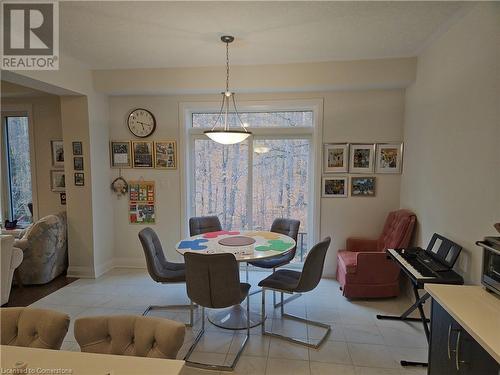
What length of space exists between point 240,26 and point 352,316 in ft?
10.1

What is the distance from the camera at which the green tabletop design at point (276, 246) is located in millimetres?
2752

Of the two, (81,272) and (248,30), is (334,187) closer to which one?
(248,30)

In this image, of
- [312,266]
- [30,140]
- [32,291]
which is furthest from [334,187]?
[30,140]

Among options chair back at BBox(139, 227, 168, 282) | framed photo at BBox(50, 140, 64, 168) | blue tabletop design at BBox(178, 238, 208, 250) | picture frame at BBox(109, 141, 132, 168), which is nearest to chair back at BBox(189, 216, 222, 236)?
blue tabletop design at BBox(178, 238, 208, 250)

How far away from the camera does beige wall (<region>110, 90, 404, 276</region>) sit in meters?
3.80

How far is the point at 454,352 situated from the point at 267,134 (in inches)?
124

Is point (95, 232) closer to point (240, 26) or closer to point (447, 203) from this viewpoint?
point (240, 26)

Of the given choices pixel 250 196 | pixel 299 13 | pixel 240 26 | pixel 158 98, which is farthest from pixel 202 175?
pixel 299 13

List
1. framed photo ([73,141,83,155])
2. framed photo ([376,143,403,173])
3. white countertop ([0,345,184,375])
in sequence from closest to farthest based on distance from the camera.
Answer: white countertop ([0,345,184,375]), framed photo ([376,143,403,173]), framed photo ([73,141,83,155])

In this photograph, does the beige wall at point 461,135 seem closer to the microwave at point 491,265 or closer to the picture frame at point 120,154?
the microwave at point 491,265

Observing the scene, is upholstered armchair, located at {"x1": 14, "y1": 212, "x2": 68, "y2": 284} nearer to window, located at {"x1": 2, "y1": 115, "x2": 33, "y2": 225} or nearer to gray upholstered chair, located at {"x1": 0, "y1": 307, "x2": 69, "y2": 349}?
window, located at {"x1": 2, "y1": 115, "x2": 33, "y2": 225}

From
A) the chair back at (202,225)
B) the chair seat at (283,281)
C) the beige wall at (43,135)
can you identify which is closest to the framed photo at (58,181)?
the beige wall at (43,135)

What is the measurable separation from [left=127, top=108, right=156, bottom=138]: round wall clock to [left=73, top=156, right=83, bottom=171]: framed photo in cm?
80

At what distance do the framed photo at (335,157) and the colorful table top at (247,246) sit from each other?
4.34ft
